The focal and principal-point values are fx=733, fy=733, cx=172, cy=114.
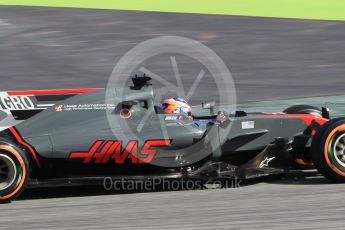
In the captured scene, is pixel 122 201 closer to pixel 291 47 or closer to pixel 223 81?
pixel 223 81

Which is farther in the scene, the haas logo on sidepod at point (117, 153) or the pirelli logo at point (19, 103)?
the pirelli logo at point (19, 103)

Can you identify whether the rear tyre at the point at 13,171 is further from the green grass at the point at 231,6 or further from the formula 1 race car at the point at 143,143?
the green grass at the point at 231,6

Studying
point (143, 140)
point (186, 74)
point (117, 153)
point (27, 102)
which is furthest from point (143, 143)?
point (186, 74)

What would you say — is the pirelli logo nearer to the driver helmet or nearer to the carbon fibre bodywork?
the carbon fibre bodywork

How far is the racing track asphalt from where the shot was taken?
643 cm

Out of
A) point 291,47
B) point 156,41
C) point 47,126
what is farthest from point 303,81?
point 47,126

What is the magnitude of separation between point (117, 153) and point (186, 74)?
365 inches

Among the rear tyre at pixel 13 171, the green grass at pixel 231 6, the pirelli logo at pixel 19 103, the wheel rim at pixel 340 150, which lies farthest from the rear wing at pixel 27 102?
the green grass at pixel 231 6

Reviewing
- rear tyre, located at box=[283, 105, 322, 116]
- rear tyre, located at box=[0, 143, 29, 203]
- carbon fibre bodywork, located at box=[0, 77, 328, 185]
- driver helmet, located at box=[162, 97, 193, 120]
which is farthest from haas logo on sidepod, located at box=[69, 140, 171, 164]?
rear tyre, located at box=[283, 105, 322, 116]

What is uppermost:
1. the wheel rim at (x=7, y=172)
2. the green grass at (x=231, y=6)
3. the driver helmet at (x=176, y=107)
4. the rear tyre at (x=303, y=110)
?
the green grass at (x=231, y=6)

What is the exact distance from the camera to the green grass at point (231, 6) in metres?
21.2

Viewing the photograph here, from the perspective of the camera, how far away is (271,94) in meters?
14.9

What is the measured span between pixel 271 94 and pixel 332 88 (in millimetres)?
1362

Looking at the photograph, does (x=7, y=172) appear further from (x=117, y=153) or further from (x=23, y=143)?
(x=117, y=153)
